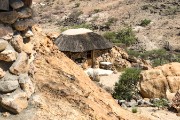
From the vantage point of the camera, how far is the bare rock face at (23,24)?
4.36 metres

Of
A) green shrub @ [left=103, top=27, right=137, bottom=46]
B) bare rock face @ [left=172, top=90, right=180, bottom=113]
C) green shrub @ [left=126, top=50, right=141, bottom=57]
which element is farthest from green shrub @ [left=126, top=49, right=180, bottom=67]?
bare rock face @ [left=172, top=90, right=180, bottom=113]

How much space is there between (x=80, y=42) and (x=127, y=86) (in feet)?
23.4

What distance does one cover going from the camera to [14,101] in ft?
13.6

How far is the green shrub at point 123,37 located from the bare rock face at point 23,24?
922 inches

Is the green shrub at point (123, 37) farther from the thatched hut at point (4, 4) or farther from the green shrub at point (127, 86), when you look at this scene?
the thatched hut at point (4, 4)

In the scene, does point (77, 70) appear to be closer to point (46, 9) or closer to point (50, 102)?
point (50, 102)

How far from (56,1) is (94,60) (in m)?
27.3

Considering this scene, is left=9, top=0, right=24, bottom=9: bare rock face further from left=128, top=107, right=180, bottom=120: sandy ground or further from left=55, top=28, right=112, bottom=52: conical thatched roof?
left=55, top=28, right=112, bottom=52: conical thatched roof

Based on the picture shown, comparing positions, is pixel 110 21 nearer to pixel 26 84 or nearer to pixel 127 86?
pixel 127 86

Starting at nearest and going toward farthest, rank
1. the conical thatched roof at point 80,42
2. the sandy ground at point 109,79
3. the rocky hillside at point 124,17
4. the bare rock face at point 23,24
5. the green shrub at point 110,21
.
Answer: the bare rock face at point 23,24
the sandy ground at point 109,79
the conical thatched roof at point 80,42
the rocky hillside at point 124,17
the green shrub at point 110,21

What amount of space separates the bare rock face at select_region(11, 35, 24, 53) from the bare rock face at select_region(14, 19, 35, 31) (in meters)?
0.11

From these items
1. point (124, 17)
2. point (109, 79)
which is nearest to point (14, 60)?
point (109, 79)

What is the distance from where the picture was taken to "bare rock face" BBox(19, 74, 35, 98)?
4.28 m

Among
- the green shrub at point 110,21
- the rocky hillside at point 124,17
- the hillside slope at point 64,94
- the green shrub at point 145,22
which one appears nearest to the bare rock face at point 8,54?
the hillside slope at point 64,94
